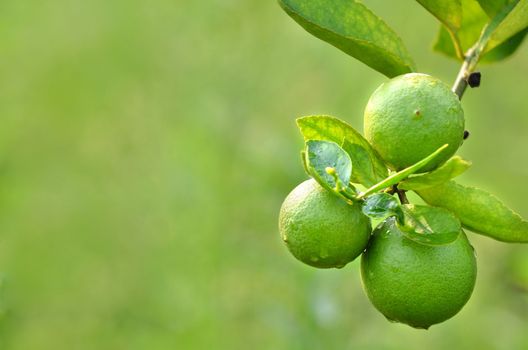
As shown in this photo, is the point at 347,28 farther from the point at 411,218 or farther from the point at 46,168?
the point at 46,168

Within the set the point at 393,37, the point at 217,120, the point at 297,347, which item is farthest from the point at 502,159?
the point at 393,37

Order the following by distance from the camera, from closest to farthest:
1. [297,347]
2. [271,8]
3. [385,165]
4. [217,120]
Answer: [385,165] → [297,347] → [217,120] → [271,8]

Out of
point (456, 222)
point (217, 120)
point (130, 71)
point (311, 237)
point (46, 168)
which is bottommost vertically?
point (46, 168)

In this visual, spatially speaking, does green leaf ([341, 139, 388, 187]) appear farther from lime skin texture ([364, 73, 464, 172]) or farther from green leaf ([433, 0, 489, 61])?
green leaf ([433, 0, 489, 61])

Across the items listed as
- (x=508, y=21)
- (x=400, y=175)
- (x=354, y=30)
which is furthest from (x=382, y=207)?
(x=508, y=21)

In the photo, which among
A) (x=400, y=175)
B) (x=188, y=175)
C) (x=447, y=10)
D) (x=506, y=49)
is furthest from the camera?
(x=188, y=175)

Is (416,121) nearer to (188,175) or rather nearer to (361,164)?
(361,164)

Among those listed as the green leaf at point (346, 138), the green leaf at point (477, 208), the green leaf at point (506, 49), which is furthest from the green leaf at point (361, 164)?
the green leaf at point (506, 49)
